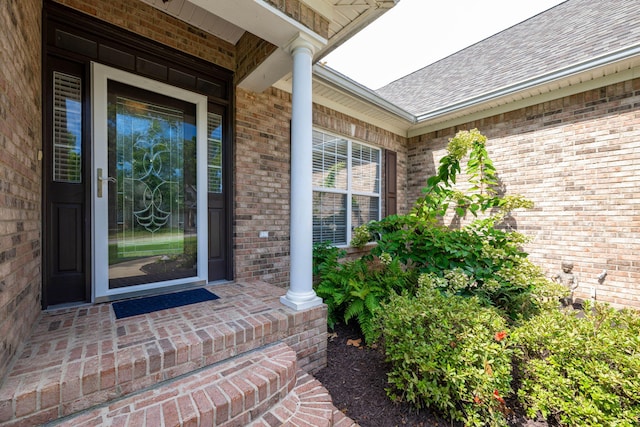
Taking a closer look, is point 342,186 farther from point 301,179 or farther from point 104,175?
point 104,175

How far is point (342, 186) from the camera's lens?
4.77m

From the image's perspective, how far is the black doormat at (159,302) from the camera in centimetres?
221

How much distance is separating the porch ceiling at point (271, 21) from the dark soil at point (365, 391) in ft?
9.71

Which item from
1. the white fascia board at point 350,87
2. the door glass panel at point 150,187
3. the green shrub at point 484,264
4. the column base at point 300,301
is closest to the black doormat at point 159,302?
the door glass panel at point 150,187

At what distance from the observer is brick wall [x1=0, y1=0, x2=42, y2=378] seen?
1.35 meters

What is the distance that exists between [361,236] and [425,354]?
272cm

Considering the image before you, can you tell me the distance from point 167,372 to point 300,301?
1.07 meters

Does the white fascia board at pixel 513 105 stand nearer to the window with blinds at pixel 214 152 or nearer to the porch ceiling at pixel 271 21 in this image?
the porch ceiling at pixel 271 21

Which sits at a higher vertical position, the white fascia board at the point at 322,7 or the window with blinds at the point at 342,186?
the white fascia board at the point at 322,7

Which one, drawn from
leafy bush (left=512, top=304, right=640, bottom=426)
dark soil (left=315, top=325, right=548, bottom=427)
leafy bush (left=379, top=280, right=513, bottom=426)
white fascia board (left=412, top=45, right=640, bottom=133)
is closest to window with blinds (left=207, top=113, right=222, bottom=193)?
dark soil (left=315, top=325, right=548, bottom=427)

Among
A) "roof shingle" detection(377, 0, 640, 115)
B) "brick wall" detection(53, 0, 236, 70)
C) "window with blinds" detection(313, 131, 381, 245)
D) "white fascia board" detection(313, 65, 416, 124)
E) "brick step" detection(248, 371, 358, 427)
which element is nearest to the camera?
"brick step" detection(248, 371, 358, 427)

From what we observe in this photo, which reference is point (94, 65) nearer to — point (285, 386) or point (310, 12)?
point (310, 12)

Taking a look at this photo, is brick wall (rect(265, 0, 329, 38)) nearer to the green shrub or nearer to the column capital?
the column capital

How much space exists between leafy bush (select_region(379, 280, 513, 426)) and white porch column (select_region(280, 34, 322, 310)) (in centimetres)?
82
